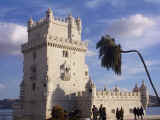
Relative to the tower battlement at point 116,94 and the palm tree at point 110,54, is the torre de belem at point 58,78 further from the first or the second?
the palm tree at point 110,54

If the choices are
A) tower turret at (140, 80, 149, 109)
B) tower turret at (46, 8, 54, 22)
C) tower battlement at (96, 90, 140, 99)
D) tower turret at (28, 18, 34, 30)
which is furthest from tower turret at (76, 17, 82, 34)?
tower turret at (140, 80, 149, 109)

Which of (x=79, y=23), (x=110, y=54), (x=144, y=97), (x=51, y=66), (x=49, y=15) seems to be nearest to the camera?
(x=110, y=54)

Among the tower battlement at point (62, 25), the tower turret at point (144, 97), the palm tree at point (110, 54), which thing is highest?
the tower battlement at point (62, 25)

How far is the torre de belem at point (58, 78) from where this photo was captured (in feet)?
170

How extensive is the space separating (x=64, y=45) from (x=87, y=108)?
12987 mm

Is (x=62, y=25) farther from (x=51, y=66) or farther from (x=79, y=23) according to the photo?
(x=51, y=66)

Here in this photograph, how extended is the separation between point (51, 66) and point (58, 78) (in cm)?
273

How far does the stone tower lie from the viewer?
5222cm

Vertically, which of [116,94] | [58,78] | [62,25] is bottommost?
[116,94]

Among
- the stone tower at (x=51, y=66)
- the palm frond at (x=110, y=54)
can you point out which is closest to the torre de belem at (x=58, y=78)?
Result: the stone tower at (x=51, y=66)

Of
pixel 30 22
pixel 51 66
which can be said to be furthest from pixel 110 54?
pixel 30 22

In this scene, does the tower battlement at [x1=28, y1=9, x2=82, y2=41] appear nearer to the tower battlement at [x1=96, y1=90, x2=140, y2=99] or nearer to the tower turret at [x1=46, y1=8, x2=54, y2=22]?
the tower turret at [x1=46, y1=8, x2=54, y2=22]

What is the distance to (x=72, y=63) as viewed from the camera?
2226 inches

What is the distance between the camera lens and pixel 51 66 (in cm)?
5281
